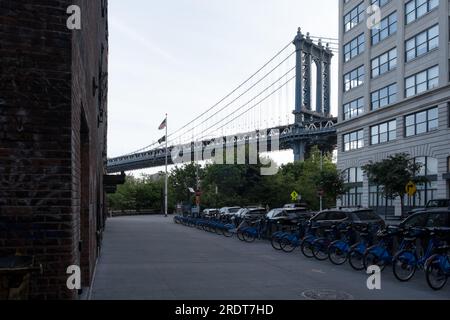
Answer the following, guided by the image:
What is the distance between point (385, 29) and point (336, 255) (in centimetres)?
3734

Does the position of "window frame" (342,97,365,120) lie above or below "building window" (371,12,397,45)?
below

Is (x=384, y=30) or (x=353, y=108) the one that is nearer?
(x=384, y=30)

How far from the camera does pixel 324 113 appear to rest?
103 metres

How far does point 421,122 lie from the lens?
3972 cm

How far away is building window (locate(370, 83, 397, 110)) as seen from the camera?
43969mm

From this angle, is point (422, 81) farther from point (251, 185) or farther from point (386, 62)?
point (251, 185)

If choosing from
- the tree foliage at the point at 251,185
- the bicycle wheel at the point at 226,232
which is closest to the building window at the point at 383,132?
the tree foliage at the point at 251,185

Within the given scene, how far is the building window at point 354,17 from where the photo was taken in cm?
4906

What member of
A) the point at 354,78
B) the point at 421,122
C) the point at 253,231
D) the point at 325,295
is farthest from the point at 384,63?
the point at 325,295

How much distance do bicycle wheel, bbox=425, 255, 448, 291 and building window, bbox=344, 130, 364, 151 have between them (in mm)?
40070

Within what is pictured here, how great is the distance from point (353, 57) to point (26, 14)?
4942cm

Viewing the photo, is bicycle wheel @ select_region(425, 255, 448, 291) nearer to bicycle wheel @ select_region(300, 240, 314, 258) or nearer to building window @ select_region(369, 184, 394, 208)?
bicycle wheel @ select_region(300, 240, 314, 258)

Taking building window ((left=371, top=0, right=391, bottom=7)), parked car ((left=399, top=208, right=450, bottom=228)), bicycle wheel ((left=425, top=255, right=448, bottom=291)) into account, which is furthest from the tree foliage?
bicycle wheel ((left=425, top=255, right=448, bottom=291))
